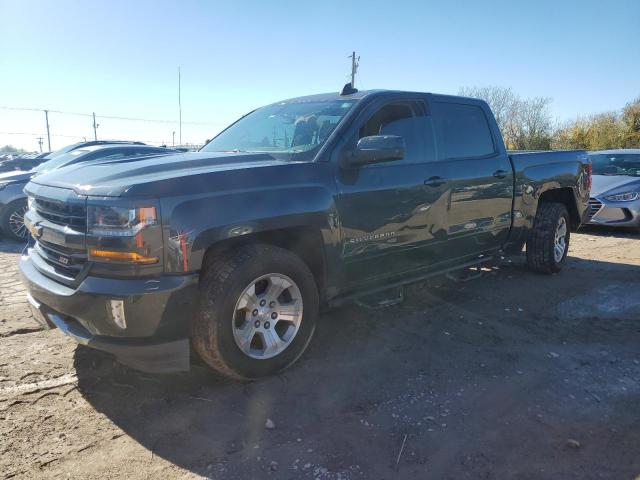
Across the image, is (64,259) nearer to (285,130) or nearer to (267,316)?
(267,316)

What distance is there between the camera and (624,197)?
28.8ft

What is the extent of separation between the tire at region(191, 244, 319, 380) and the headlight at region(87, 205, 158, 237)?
53 centimetres

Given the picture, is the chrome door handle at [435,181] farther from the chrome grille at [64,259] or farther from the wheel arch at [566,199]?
the chrome grille at [64,259]

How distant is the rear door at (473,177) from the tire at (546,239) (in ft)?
2.75

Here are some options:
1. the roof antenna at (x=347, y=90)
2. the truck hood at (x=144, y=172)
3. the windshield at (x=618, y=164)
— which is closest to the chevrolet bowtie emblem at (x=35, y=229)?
the truck hood at (x=144, y=172)

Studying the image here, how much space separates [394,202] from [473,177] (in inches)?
45.4

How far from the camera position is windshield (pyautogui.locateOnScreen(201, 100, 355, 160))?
12.0 feet

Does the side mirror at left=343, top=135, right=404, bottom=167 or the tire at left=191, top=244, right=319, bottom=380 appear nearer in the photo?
the tire at left=191, top=244, right=319, bottom=380

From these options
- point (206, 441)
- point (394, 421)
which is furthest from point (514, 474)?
point (206, 441)

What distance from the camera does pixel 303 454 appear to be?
2461 mm

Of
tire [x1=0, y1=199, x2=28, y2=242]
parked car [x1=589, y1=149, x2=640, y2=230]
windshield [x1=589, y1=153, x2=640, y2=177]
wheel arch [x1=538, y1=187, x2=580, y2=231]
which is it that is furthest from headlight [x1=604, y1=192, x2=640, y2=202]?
tire [x1=0, y1=199, x2=28, y2=242]

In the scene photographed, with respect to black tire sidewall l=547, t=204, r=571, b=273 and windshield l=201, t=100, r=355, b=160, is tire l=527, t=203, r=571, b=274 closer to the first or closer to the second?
black tire sidewall l=547, t=204, r=571, b=273

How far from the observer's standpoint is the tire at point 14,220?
312 inches

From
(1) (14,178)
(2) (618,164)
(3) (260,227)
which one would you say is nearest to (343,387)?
(3) (260,227)
